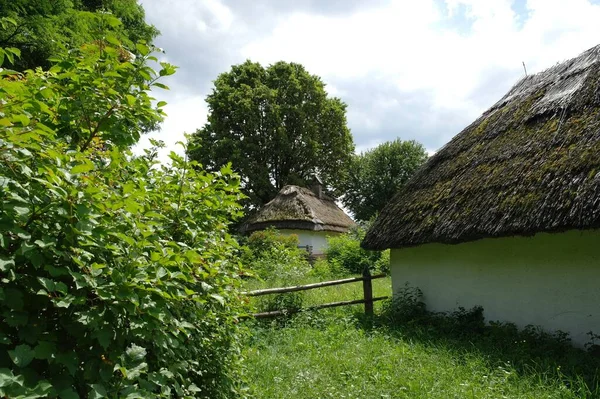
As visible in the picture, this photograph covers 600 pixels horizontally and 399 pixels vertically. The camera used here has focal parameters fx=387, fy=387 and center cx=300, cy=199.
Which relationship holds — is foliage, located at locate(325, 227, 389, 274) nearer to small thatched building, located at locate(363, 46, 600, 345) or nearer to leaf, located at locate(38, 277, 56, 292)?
small thatched building, located at locate(363, 46, 600, 345)

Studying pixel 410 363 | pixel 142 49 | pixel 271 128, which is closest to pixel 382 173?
pixel 271 128

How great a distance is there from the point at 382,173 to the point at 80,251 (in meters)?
28.1

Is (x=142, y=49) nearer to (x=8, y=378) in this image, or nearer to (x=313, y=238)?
(x=8, y=378)

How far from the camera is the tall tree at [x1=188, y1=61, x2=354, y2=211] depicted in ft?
78.7

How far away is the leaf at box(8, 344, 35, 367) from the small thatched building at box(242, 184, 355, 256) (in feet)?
59.4

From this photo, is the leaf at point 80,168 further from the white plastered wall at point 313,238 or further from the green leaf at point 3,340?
the white plastered wall at point 313,238

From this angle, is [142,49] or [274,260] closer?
[142,49]

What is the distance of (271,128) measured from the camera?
24453 mm

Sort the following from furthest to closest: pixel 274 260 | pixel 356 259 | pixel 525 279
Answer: pixel 356 259 < pixel 274 260 < pixel 525 279

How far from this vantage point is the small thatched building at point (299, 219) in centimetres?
2016

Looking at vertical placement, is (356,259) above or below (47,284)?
below

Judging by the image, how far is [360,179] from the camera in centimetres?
2928

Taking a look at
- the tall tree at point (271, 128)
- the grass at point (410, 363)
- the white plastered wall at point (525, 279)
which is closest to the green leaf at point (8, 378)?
the grass at point (410, 363)

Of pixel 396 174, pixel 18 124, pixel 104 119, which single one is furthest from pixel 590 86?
pixel 396 174
